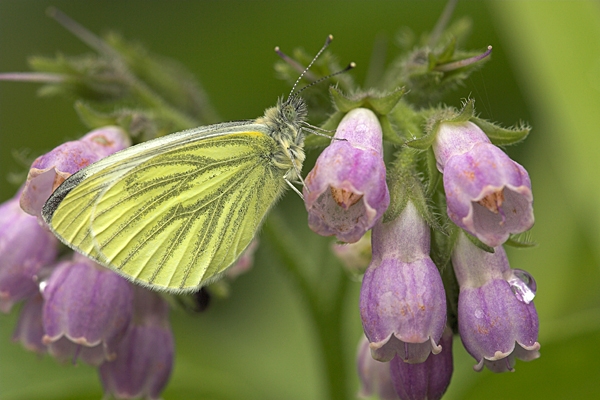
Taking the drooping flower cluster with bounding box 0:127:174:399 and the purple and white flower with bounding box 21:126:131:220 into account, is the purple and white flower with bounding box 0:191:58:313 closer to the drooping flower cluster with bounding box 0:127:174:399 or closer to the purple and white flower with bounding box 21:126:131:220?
the drooping flower cluster with bounding box 0:127:174:399

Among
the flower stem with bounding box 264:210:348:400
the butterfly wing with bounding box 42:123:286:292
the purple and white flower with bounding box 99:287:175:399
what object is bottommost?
the flower stem with bounding box 264:210:348:400

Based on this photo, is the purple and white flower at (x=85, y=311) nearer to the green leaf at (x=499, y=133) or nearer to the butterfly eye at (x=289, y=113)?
the butterfly eye at (x=289, y=113)

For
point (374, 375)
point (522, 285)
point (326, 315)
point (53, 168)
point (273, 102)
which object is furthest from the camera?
point (273, 102)

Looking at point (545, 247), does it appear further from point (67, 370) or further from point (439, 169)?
point (67, 370)

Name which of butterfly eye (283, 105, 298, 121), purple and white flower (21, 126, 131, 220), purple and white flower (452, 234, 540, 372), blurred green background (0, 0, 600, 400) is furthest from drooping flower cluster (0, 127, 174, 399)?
purple and white flower (452, 234, 540, 372)

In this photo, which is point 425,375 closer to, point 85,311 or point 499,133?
point 499,133

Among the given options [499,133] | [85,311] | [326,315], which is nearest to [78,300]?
[85,311]

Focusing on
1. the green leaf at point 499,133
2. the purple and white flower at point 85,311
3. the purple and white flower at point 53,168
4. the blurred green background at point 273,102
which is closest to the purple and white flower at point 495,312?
the green leaf at point 499,133

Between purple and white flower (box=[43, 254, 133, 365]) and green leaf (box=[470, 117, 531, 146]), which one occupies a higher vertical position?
green leaf (box=[470, 117, 531, 146])
